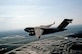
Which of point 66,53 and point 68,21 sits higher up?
point 68,21

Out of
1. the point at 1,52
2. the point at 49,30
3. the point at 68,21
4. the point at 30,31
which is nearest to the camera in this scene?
the point at 30,31

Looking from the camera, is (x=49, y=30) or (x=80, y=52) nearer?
(x=49, y=30)

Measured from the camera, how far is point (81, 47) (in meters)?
95.4

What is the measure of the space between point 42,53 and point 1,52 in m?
33.2

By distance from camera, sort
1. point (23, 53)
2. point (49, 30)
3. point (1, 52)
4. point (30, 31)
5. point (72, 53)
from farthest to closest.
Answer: point (1, 52) → point (23, 53) → point (72, 53) → point (49, 30) → point (30, 31)

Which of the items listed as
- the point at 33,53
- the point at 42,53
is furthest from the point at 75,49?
the point at 33,53

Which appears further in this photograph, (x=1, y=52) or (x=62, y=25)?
(x=1, y=52)

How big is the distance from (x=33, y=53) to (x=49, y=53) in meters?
10.2

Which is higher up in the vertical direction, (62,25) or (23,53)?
(62,25)

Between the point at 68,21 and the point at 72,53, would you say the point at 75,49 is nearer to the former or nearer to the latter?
the point at 72,53

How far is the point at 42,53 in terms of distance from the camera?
89.4m

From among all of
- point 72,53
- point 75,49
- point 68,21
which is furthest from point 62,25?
point 75,49

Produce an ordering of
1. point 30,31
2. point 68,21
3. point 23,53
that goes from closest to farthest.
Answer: point 30,31
point 68,21
point 23,53

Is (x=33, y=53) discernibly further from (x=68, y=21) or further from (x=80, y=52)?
(x=68, y=21)
